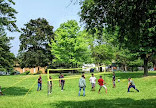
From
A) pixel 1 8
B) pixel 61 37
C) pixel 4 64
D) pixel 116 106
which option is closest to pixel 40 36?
pixel 61 37

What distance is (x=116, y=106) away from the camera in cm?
1277

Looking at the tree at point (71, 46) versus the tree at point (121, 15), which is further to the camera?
the tree at point (71, 46)

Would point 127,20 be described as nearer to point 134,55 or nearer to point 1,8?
point 1,8

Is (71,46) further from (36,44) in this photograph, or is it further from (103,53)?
(36,44)

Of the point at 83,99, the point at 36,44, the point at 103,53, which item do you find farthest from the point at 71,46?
the point at 83,99

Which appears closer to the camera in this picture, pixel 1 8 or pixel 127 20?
pixel 127 20

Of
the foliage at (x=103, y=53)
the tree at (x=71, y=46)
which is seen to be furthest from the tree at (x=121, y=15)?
the foliage at (x=103, y=53)

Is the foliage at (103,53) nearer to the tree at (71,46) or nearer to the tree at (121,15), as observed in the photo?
the tree at (71,46)

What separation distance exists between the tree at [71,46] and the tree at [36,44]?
621 inches

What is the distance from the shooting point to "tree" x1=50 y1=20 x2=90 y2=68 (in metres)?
49.4

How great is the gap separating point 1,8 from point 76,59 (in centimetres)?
2849

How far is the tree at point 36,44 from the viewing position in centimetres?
6588

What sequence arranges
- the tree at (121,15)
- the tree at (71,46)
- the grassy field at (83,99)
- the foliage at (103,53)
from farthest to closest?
the foliage at (103,53) → the tree at (71,46) → the grassy field at (83,99) → the tree at (121,15)

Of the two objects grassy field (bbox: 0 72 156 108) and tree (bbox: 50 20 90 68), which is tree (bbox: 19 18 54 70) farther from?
grassy field (bbox: 0 72 156 108)
